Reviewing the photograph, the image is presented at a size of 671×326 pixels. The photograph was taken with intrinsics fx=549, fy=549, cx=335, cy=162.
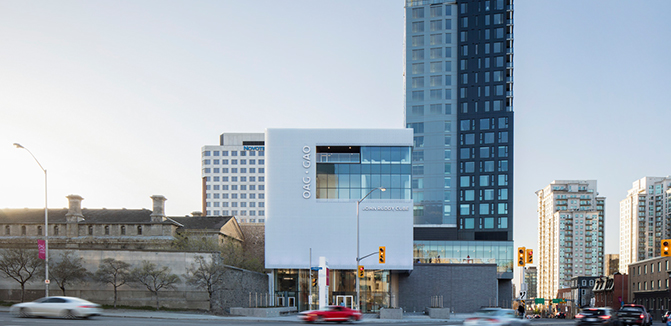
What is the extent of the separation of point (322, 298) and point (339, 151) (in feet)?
57.5

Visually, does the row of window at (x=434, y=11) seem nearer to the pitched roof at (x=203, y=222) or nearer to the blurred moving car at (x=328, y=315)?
the pitched roof at (x=203, y=222)

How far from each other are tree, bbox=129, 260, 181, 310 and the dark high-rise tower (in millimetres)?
73978

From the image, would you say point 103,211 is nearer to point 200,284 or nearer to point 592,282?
point 200,284

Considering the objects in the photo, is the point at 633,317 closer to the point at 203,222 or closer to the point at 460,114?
the point at 203,222

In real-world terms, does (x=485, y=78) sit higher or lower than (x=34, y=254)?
higher

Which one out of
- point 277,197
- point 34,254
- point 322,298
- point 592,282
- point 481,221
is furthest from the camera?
point 592,282

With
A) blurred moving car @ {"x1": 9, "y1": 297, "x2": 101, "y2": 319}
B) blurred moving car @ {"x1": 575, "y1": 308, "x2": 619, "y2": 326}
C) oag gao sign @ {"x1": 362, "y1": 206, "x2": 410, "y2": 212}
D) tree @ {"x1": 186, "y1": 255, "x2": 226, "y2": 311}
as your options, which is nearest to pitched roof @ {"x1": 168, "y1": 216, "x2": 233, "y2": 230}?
oag gao sign @ {"x1": 362, "y1": 206, "x2": 410, "y2": 212}

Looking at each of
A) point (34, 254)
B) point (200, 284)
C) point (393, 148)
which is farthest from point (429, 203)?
point (34, 254)

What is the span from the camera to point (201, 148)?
18012 cm

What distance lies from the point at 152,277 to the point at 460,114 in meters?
85.7

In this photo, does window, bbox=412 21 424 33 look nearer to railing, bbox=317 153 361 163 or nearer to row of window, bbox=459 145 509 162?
row of window, bbox=459 145 509 162

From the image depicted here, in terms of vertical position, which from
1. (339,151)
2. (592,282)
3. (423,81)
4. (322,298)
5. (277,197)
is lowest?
(592,282)

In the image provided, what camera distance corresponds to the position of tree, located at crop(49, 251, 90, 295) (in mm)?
43625

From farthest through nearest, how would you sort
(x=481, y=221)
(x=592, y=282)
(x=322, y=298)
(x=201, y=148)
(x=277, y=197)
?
(x=201, y=148) → (x=592, y=282) → (x=481, y=221) → (x=277, y=197) → (x=322, y=298)
